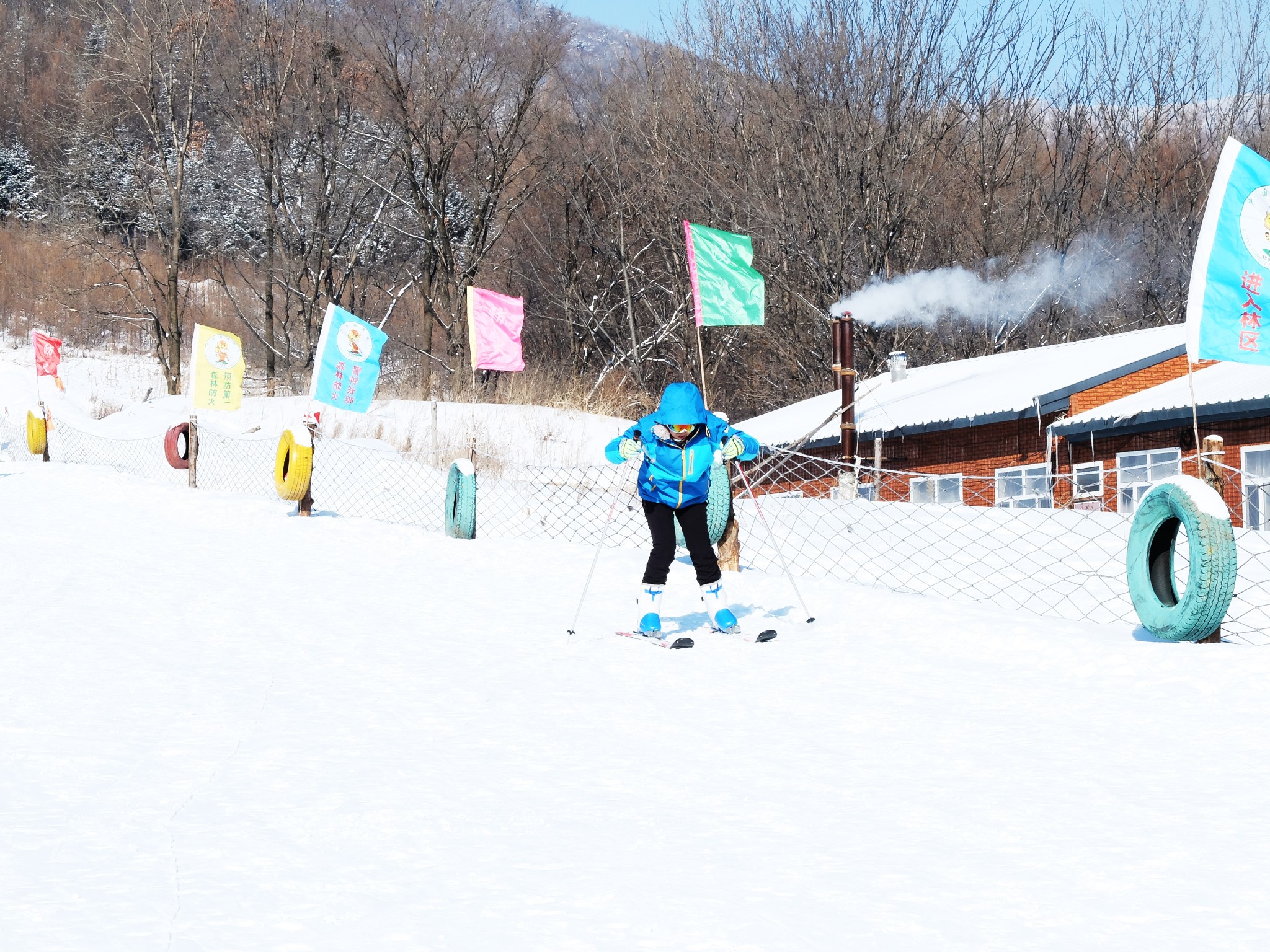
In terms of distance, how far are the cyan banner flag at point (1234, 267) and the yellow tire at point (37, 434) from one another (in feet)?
64.7

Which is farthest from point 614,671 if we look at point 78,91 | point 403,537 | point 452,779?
point 78,91

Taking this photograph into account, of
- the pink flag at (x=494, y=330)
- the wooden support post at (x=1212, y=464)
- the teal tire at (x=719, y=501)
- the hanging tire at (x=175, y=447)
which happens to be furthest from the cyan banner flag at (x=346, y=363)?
the wooden support post at (x=1212, y=464)

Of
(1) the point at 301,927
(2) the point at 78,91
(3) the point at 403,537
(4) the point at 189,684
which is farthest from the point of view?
(2) the point at 78,91

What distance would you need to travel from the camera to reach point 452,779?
3.83 m

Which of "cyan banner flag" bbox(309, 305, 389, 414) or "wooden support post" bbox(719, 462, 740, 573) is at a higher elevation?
"cyan banner flag" bbox(309, 305, 389, 414)

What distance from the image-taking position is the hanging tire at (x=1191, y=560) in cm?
574

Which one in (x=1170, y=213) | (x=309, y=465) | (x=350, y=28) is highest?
(x=350, y=28)

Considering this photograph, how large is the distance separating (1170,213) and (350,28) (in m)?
25.4

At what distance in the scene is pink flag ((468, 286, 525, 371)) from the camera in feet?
58.0

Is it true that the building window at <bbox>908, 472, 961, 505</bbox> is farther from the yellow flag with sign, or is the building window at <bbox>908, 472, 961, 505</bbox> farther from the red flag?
the red flag

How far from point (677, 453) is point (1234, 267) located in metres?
3.56

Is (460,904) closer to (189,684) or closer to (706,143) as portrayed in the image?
(189,684)

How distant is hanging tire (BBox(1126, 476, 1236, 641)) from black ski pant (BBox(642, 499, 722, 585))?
228 centimetres

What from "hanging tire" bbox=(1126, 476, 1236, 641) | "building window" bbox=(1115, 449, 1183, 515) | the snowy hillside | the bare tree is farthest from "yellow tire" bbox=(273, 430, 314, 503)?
the bare tree
